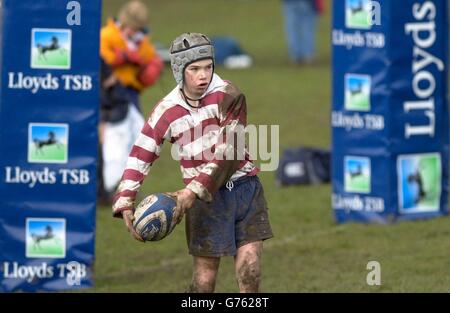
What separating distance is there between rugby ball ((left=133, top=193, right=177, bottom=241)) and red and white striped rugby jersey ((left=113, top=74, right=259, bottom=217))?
187 mm

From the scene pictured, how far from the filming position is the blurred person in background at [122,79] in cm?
1527

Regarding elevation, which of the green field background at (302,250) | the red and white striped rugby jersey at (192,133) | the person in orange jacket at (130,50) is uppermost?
the person in orange jacket at (130,50)

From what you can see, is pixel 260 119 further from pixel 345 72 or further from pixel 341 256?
pixel 341 256

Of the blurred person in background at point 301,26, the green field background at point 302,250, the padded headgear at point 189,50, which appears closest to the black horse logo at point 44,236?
the green field background at point 302,250

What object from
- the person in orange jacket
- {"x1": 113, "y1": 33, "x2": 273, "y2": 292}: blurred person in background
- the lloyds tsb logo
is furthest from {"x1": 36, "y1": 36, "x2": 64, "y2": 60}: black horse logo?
the person in orange jacket

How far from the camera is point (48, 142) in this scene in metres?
11.2

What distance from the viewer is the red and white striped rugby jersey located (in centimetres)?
879

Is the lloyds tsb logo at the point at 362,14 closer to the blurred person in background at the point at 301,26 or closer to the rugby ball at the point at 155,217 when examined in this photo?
the rugby ball at the point at 155,217

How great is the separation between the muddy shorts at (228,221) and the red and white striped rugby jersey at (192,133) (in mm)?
167

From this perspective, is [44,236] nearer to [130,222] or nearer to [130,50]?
[130,222]

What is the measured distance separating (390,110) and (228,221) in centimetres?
477

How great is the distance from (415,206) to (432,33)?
1.74 m
